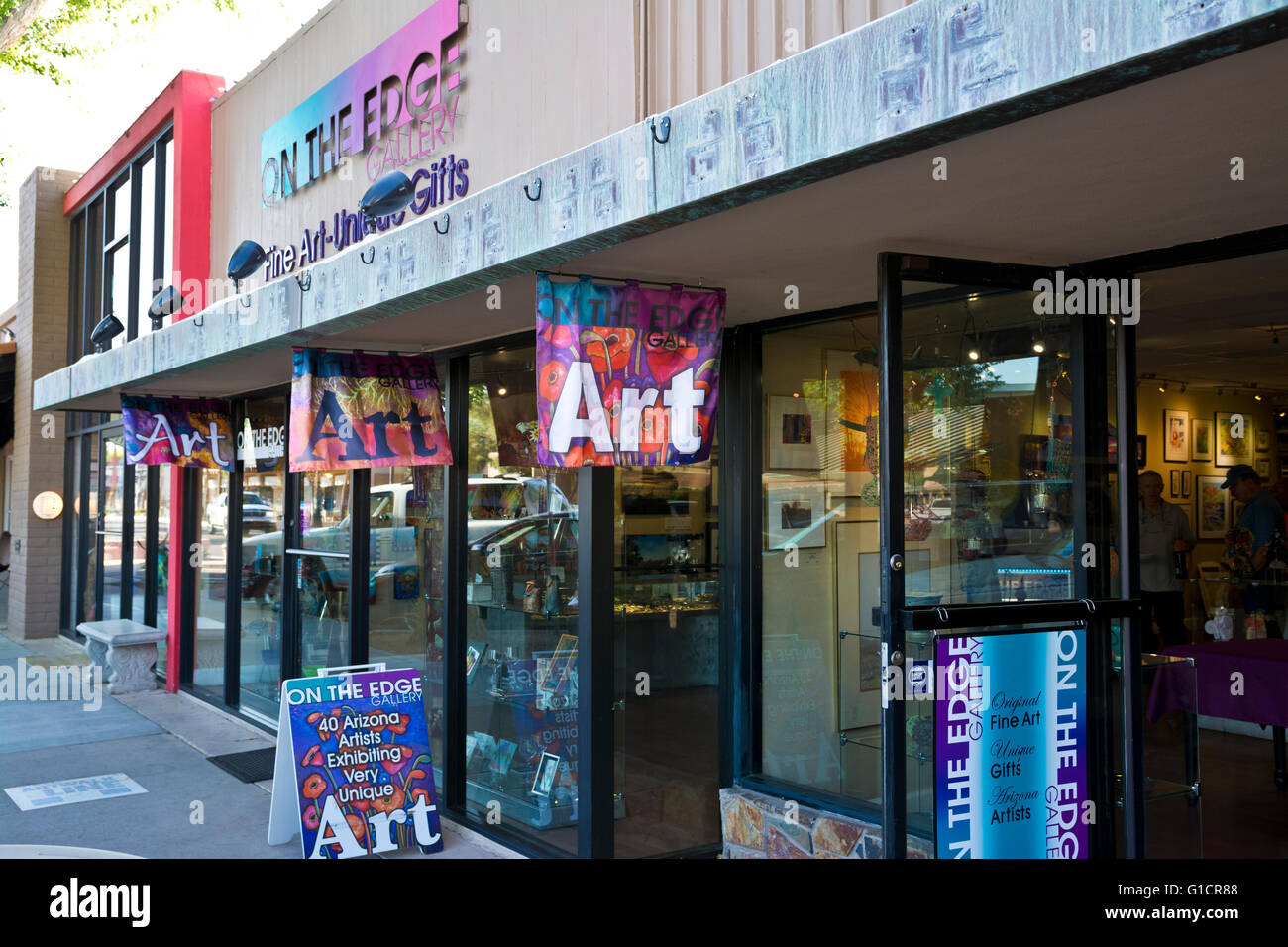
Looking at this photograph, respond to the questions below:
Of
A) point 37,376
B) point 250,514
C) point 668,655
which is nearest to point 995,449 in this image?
point 668,655

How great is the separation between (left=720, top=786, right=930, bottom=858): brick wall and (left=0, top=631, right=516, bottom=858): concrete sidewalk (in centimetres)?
117

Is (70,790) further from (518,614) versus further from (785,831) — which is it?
(785,831)

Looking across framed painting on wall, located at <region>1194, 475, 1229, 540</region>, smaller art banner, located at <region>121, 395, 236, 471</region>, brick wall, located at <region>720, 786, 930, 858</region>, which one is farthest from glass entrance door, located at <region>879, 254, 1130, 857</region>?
framed painting on wall, located at <region>1194, 475, 1229, 540</region>

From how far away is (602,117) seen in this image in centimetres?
484

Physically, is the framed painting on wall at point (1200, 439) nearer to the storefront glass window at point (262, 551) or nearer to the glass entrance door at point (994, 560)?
the glass entrance door at point (994, 560)

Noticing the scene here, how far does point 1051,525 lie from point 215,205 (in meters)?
7.65

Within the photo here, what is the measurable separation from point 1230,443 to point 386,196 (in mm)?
9372

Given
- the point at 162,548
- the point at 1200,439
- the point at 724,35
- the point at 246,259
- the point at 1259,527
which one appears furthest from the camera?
the point at 1200,439

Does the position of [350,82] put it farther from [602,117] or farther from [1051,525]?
[1051,525]

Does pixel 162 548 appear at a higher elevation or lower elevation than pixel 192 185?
lower

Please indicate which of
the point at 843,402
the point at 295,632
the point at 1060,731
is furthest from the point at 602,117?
→ the point at 295,632

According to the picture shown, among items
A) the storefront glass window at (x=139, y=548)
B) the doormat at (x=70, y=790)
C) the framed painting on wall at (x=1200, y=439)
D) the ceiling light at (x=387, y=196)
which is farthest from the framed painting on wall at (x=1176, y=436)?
the storefront glass window at (x=139, y=548)

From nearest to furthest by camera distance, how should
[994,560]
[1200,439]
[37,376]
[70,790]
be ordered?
[994,560]
[70,790]
[1200,439]
[37,376]

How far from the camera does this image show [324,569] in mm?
7805
